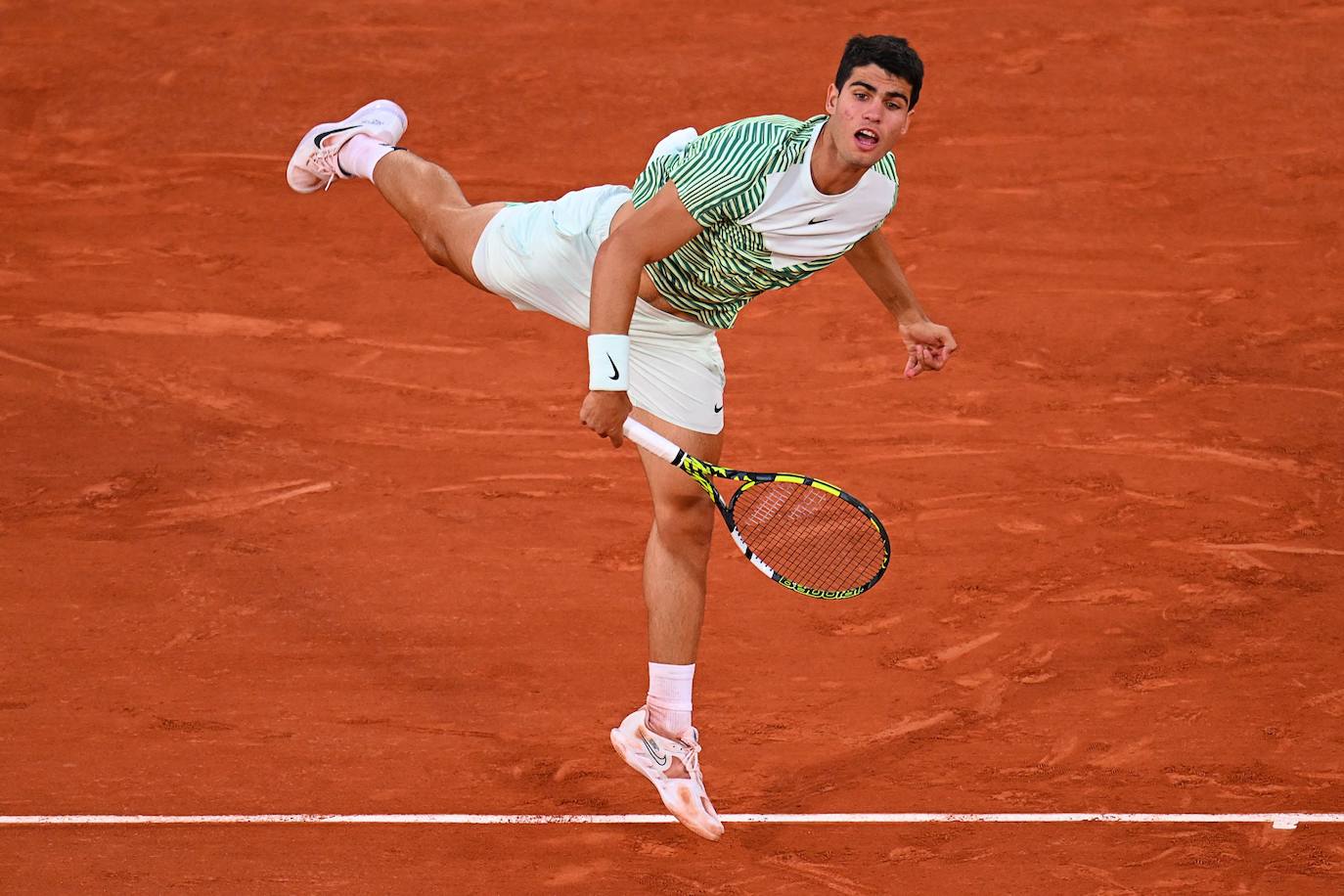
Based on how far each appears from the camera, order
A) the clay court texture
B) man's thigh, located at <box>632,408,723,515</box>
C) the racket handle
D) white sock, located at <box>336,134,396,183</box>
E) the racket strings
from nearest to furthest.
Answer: the racket handle
man's thigh, located at <box>632,408,723,515</box>
the clay court texture
white sock, located at <box>336,134,396,183</box>
the racket strings

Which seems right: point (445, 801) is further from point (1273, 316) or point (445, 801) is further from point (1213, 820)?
point (1273, 316)

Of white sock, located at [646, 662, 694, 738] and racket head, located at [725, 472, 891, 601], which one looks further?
racket head, located at [725, 472, 891, 601]

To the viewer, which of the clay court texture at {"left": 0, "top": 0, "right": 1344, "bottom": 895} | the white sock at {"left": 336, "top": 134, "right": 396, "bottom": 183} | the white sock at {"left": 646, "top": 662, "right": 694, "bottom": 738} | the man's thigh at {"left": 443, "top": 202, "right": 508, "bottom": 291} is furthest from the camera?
the white sock at {"left": 336, "top": 134, "right": 396, "bottom": 183}

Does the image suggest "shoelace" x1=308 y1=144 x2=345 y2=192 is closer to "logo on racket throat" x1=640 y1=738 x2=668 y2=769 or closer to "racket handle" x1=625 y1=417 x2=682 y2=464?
"racket handle" x1=625 y1=417 x2=682 y2=464

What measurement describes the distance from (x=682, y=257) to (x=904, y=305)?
75 centimetres

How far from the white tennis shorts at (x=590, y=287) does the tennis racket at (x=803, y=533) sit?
8.4 inches

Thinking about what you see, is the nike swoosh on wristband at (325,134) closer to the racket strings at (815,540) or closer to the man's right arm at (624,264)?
the man's right arm at (624,264)

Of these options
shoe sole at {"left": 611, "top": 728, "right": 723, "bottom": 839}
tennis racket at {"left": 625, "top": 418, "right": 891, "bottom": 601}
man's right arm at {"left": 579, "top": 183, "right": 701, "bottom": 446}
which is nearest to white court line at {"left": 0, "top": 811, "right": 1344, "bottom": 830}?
shoe sole at {"left": 611, "top": 728, "right": 723, "bottom": 839}

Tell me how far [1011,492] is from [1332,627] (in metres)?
1.37

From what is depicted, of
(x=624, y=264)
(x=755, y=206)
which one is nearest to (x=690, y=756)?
(x=624, y=264)

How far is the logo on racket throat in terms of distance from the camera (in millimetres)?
4969

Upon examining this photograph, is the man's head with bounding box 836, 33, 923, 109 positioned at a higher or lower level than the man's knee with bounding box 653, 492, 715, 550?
higher

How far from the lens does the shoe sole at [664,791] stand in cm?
488

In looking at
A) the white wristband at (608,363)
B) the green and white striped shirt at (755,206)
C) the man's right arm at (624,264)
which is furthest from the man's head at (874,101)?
the white wristband at (608,363)
